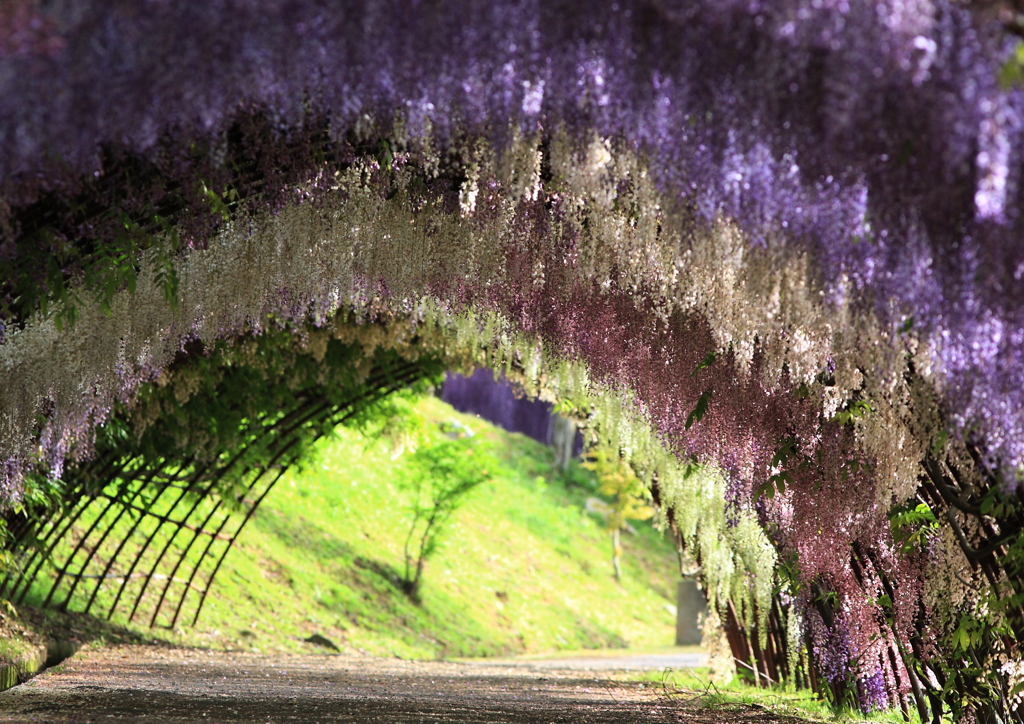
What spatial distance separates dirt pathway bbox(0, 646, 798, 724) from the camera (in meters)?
4.14

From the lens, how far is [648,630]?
1672 cm

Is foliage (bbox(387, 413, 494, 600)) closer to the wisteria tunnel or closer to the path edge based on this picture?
the path edge

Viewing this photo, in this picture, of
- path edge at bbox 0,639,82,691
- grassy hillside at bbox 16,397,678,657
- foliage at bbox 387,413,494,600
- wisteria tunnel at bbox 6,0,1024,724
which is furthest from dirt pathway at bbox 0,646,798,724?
foliage at bbox 387,413,494,600

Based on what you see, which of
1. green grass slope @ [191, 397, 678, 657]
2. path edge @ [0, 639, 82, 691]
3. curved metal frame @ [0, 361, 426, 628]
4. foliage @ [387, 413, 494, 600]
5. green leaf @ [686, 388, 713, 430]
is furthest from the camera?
foliage @ [387, 413, 494, 600]

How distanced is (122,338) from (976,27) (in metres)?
4.07

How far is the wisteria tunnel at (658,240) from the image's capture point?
2215 millimetres

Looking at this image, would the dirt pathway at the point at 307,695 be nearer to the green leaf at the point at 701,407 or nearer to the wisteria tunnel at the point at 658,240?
the wisteria tunnel at the point at 658,240

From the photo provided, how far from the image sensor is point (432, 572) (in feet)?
49.1

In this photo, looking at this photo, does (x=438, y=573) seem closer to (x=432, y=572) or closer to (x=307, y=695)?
(x=432, y=572)

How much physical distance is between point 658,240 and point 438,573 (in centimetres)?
1205

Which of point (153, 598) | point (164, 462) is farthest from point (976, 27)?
point (153, 598)

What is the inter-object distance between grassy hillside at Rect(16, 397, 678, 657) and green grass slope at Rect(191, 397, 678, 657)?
0.09 ft

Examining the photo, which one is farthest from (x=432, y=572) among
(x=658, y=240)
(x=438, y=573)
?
(x=658, y=240)

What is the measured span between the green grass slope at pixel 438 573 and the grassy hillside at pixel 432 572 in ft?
0.09
